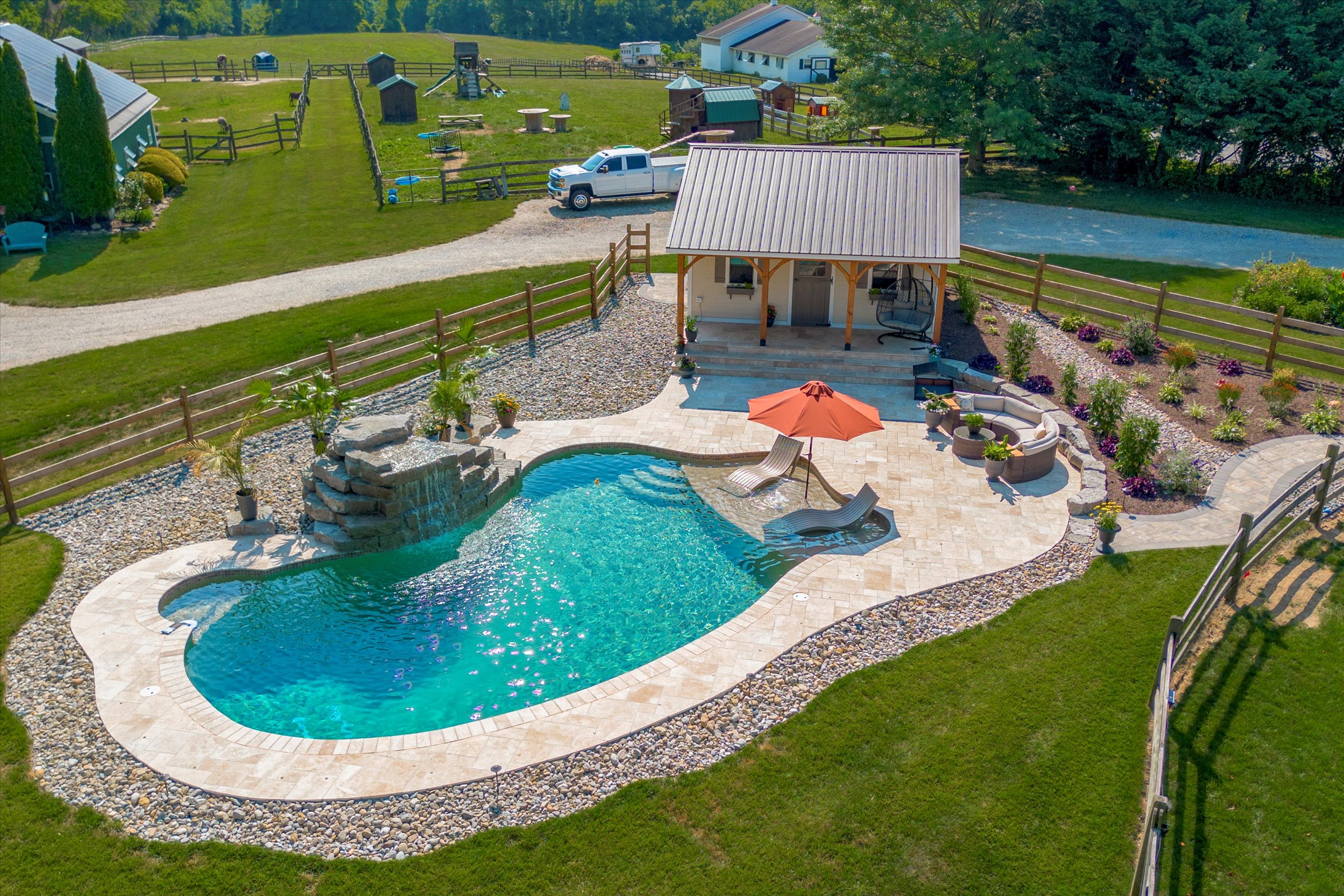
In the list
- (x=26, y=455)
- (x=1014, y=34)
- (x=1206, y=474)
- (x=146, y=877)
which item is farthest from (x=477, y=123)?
(x=146, y=877)

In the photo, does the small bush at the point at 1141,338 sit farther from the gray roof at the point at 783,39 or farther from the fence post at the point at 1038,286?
the gray roof at the point at 783,39

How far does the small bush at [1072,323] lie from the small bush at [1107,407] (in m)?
4.88

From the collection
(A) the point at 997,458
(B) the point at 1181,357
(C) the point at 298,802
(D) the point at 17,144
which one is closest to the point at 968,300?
(B) the point at 1181,357

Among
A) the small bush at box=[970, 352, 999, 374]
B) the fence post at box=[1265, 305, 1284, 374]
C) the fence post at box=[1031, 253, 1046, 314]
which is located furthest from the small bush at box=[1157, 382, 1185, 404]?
the fence post at box=[1031, 253, 1046, 314]

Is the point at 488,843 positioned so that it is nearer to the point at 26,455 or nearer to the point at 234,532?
the point at 234,532

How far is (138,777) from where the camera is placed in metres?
10.3

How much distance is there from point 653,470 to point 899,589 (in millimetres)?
5412

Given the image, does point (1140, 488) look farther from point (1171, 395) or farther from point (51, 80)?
point (51, 80)

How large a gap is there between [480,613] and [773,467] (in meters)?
5.93

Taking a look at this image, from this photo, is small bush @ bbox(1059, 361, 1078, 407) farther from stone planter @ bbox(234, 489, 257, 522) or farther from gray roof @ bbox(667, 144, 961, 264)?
stone planter @ bbox(234, 489, 257, 522)

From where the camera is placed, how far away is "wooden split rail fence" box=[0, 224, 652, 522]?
1653cm

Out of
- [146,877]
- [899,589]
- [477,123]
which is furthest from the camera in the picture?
[477,123]

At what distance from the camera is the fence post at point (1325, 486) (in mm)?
13891

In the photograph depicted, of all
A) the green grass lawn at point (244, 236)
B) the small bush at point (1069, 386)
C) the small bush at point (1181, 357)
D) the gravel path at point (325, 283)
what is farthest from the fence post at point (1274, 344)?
the green grass lawn at point (244, 236)
